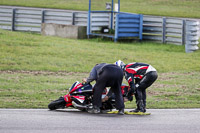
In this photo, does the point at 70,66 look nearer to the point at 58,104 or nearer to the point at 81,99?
the point at 58,104

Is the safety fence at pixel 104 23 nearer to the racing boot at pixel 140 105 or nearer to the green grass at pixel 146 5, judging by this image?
the green grass at pixel 146 5

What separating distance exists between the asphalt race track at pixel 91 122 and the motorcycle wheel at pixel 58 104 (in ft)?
0.45

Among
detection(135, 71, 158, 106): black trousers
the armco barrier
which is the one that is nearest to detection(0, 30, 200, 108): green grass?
the armco barrier

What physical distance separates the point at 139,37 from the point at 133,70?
1430 centimetres

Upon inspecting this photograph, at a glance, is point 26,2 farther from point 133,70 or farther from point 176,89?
point 133,70

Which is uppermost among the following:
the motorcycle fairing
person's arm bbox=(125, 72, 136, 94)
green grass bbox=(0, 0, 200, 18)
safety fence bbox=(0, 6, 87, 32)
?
green grass bbox=(0, 0, 200, 18)

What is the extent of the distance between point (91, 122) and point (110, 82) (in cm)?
125

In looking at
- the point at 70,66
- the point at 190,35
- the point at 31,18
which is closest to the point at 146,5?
the point at 31,18

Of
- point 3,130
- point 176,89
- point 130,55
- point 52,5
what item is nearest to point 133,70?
point 3,130

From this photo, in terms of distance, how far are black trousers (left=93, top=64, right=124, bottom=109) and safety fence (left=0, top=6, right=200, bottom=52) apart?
40.5 feet

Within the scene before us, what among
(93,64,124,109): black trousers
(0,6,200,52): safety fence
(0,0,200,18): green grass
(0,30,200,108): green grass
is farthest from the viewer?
(0,0,200,18): green grass

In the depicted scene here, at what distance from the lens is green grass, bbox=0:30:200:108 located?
13.2 meters

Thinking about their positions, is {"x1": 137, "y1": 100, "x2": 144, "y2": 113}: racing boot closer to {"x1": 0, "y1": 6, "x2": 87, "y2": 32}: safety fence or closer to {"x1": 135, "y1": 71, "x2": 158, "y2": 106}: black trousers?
{"x1": 135, "y1": 71, "x2": 158, "y2": 106}: black trousers

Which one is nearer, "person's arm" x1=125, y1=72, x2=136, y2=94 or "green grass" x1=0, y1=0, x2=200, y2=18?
"person's arm" x1=125, y1=72, x2=136, y2=94
